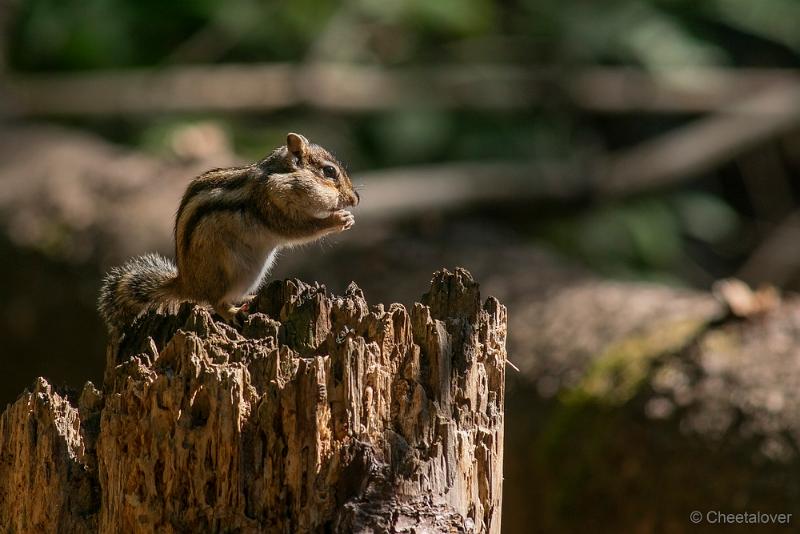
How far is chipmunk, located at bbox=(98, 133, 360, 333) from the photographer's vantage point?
346 centimetres

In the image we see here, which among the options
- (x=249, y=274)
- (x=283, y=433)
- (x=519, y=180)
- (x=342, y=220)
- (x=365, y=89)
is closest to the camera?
(x=283, y=433)

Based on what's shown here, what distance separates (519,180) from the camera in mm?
7172

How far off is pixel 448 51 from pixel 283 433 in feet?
24.0

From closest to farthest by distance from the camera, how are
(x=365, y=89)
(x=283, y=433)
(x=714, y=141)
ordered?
(x=283, y=433)
(x=365, y=89)
(x=714, y=141)

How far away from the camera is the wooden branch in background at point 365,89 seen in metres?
7.91

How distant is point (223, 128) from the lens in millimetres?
8062

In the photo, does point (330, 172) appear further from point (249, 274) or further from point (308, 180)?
point (249, 274)

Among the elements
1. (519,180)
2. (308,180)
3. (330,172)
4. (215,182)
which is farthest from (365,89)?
(215,182)

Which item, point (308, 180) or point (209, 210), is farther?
point (308, 180)

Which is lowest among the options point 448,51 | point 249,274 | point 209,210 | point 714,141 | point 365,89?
point 249,274

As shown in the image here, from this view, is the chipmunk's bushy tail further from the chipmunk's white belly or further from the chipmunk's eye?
the chipmunk's eye

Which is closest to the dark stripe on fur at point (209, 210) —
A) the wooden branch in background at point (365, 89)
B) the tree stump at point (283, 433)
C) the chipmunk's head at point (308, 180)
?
the chipmunk's head at point (308, 180)

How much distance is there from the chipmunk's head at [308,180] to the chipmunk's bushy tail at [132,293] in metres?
0.47

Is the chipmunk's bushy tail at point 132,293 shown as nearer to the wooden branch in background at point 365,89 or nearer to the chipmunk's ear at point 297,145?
the chipmunk's ear at point 297,145
